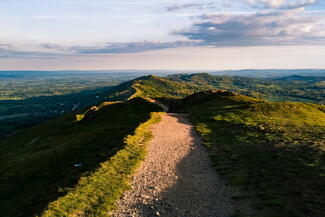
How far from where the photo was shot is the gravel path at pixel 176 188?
16812 mm

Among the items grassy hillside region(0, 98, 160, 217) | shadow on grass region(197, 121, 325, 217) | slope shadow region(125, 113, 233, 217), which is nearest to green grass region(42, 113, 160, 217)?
grassy hillside region(0, 98, 160, 217)

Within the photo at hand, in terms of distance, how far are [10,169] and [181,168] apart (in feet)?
83.5

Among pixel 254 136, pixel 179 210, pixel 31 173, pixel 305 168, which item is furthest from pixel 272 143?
pixel 31 173

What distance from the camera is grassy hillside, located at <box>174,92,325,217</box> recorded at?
56.5 ft

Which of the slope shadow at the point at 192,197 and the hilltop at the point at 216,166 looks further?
the hilltop at the point at 216,166

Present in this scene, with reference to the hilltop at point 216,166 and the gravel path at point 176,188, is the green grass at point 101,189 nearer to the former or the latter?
the hilltop at point 216,166

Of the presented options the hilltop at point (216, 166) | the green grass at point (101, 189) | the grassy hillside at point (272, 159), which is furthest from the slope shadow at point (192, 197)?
the green grass at point (101, 189)

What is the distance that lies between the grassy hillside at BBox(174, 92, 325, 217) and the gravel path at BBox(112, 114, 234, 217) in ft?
6.94

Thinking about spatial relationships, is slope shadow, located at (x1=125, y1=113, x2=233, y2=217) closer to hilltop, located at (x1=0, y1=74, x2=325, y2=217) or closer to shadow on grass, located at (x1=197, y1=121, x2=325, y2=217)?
hilltop, located at (x1=0, y1=74, x2=325, y2=217)

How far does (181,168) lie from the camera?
25.6 metres

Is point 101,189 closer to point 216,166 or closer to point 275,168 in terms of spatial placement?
point 216,166

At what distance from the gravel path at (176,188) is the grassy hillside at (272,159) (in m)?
2.12

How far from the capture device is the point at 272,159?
2705 centimetres

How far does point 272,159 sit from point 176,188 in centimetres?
1426
